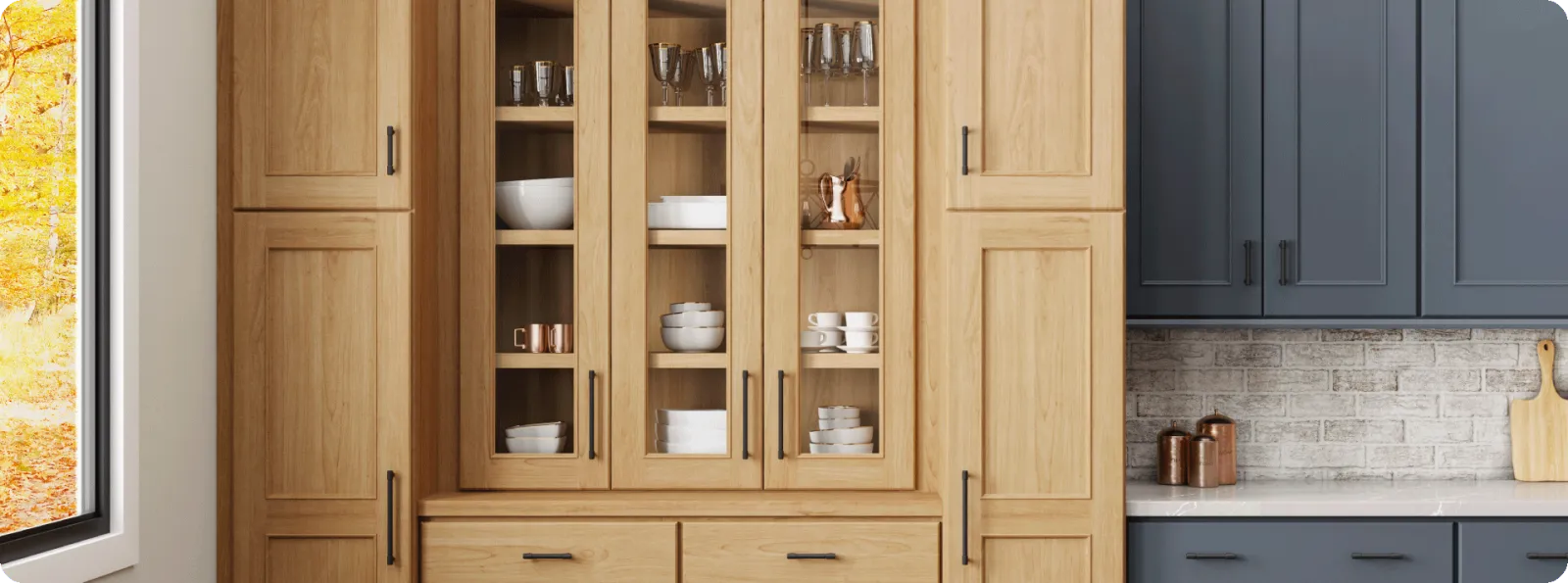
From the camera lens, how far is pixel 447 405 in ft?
7.50

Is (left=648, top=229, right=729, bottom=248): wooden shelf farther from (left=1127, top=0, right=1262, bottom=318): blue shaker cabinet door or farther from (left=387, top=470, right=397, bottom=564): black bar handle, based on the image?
(left=1127, top=0, right=1262, bottom=318): blue shaker cabinet door

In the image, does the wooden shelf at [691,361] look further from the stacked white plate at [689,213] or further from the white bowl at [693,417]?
the stacked white plate at [689,213]

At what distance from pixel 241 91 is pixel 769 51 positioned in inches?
45.5

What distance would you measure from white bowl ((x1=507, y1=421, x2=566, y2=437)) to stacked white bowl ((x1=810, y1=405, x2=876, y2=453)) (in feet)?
1.93

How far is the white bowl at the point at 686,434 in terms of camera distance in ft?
7.55

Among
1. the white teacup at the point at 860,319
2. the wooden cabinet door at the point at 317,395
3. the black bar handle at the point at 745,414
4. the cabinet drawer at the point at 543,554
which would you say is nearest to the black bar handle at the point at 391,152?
the wooden cabinet door at the point at 317,395

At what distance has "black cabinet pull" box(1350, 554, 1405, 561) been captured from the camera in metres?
2.19

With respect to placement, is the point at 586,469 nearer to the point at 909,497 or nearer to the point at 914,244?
the point at 909,497

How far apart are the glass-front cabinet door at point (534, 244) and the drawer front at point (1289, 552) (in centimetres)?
126

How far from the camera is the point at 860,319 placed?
2.30 metres

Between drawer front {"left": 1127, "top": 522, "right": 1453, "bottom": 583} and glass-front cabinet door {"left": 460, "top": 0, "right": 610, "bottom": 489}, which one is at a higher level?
glass-front cabinet door {"left": 460, "top": 0, "right": 610, "bottom": 489}

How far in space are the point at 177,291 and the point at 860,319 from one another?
1.44 meters

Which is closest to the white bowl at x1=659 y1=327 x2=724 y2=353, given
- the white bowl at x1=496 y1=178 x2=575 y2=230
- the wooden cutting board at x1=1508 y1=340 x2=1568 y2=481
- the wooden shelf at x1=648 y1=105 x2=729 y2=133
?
the white bowl at x1=496 y1=178 x2=575 y2=230

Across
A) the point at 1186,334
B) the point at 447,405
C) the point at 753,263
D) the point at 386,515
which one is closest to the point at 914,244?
the point at 753,263
